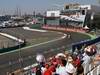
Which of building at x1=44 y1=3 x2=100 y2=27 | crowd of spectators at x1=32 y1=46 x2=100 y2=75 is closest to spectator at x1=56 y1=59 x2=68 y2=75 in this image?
crowd of spectators at x1=32 y1=46 x2=100 y2=75

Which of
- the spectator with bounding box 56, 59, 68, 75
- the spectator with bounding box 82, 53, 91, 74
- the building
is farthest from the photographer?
the building

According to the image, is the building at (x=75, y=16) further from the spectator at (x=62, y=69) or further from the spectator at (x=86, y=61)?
the spectator at (x=62, y=69)

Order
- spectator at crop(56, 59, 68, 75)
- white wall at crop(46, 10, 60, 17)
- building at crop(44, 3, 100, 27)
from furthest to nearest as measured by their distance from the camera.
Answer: white wall at crop(46, 10, 60, 17) → building at crop(44, 3, 100, 27) → spectator at crop(56, 59, 68, 75)

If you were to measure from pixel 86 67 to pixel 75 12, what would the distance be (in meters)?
81.9

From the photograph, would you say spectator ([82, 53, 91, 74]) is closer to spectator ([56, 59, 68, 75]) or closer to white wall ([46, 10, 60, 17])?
spectator ([56, 59, 68, 75])

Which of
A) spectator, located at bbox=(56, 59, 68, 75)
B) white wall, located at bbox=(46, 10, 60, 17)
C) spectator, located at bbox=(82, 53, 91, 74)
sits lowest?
white wall, located at bbox=(46, 10, 60, 17)

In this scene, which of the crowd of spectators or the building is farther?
the building

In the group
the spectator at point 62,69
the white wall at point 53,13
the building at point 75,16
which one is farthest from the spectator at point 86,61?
the white wall at point 53,13

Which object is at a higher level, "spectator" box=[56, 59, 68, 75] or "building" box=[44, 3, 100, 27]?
"spectator" box=[56, 59, 68, 75]

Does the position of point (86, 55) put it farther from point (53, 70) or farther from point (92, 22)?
point (92, 22)

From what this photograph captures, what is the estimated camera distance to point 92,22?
9169cm

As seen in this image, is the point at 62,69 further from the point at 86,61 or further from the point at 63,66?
the point at 86,61

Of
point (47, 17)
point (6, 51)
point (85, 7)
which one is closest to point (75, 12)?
point (85, 7)

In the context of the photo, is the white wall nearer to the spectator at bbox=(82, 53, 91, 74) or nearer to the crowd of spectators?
the spectator at bbox=(82, 53, 91, 74)
